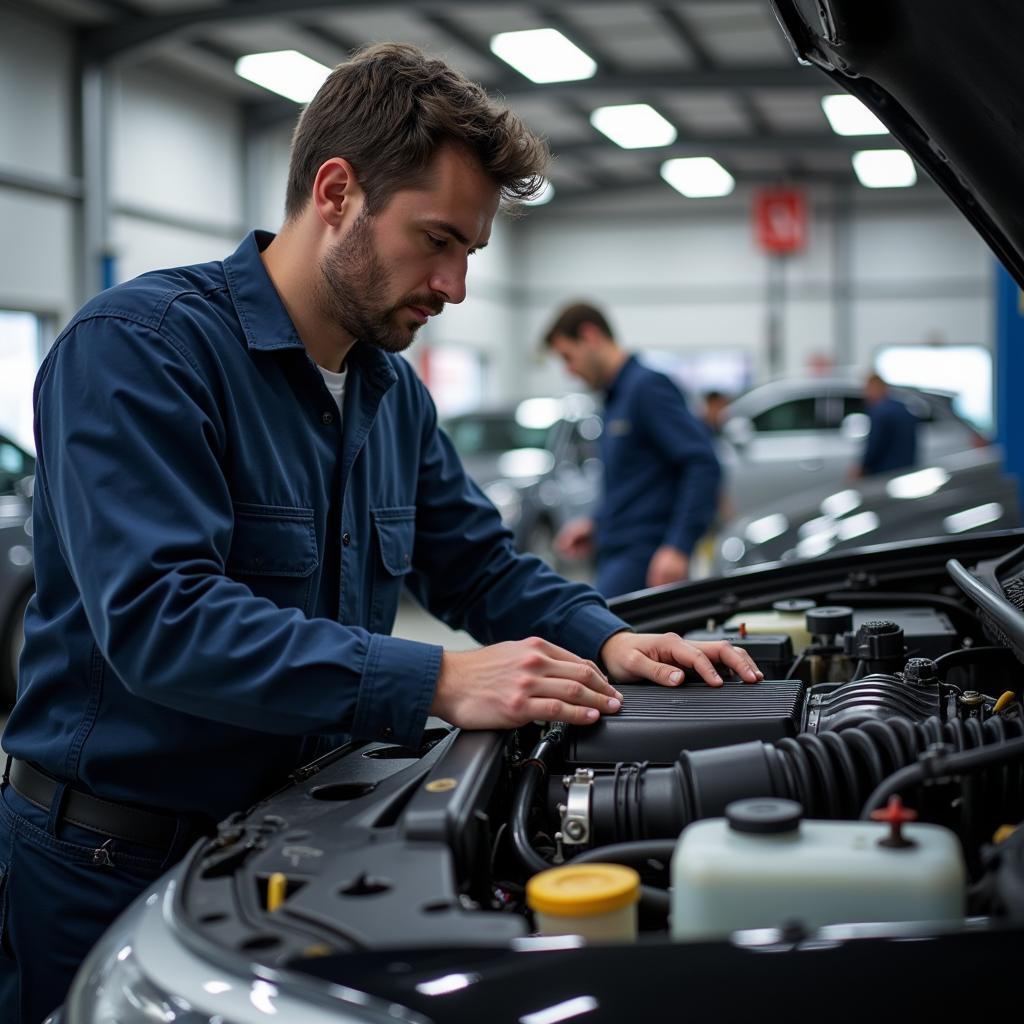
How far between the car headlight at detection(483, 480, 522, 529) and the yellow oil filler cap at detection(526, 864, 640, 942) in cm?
639

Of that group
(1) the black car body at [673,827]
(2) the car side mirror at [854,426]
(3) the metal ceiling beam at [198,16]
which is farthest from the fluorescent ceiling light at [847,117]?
(1) the black car body at [673,827]

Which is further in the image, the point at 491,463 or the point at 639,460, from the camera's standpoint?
the point at 491,463

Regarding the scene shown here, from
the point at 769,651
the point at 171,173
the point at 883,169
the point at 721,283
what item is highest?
the point at 883,169

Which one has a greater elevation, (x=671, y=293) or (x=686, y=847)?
(x=671, y=293)

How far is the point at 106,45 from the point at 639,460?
643 cm

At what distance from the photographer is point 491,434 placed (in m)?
8.41

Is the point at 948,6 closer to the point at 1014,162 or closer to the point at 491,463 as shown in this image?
the point at 1014,162

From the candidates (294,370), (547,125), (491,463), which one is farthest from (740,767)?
(547,125)

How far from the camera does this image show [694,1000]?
2.90 ft

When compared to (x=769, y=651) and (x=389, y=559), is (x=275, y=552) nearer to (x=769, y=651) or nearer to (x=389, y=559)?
(x=389, y=559)

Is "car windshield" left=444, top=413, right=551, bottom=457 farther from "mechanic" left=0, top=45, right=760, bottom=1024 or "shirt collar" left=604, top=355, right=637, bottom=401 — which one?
"mechanic" left=0, top=45, right=760, bottom=1024

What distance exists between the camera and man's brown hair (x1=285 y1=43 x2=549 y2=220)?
4.94 feet

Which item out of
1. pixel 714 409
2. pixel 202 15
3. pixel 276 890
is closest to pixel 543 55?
pixel 202 15

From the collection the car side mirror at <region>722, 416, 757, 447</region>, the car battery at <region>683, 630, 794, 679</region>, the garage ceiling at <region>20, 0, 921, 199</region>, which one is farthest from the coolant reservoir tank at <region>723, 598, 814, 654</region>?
the car side mirror at <region>722, 416, 757, 447</region>
